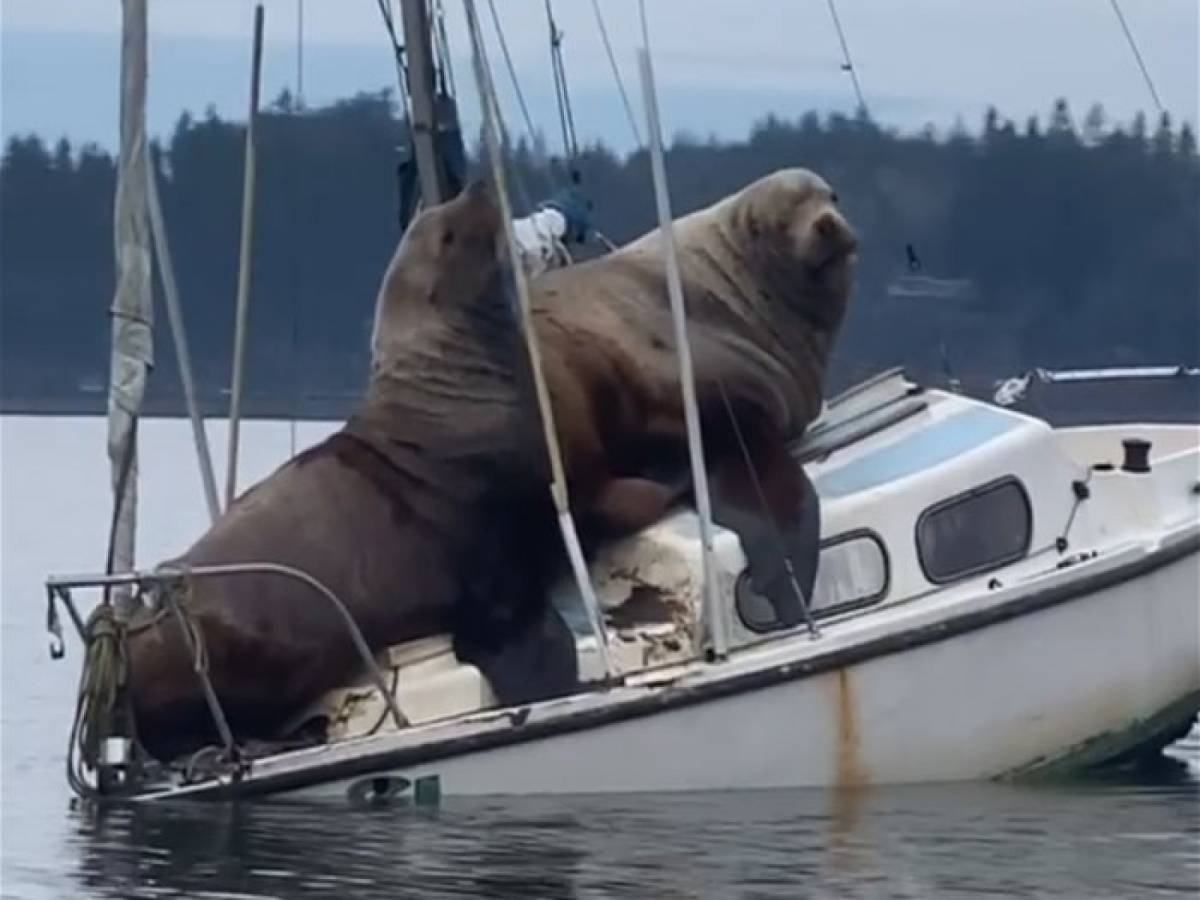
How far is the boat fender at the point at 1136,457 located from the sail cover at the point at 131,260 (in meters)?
5.50

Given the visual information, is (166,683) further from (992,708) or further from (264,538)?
(992,708)

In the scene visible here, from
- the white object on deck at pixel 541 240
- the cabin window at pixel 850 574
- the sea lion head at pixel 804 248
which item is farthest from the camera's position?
the white object on deck at pixel 541 240

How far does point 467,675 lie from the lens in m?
24.3

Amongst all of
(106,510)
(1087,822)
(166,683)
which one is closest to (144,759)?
(166,683)

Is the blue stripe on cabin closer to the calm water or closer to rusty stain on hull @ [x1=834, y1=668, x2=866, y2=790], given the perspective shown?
rusty stain on hull @ [x1=834, y1=668, x2=866, y2=790]

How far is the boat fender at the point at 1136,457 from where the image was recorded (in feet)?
88.1

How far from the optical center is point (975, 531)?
1008 inches

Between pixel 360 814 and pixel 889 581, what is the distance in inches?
125

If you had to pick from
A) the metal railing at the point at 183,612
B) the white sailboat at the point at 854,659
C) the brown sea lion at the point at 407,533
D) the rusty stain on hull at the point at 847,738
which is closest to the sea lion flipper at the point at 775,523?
the white sailboat at the point at 854,659

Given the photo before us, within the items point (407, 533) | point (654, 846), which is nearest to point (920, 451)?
point (407, 533)

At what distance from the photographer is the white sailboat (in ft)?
78.3

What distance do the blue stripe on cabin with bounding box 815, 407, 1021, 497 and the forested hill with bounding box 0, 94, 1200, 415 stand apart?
1.73 meters

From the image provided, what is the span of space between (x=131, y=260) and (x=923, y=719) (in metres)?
4.48

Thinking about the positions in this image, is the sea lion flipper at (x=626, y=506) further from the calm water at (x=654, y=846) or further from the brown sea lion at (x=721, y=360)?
the calm water at (x=654, y=846)
